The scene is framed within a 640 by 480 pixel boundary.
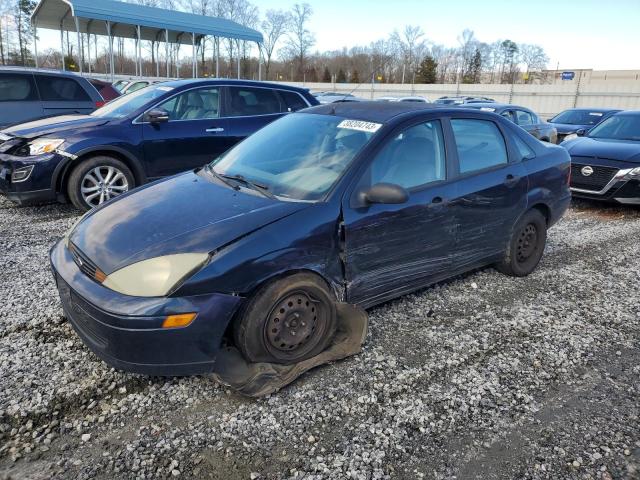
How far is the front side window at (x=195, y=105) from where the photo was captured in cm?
651

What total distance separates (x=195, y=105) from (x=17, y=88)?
3.93 meters

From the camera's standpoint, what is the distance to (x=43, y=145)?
5.75m

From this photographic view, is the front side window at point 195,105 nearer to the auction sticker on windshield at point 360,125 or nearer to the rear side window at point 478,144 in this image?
the auction sticker on windshield at point 360,125

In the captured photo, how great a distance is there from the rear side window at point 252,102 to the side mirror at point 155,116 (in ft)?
3.54

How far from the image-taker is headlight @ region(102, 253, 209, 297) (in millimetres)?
2465

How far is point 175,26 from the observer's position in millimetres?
21578

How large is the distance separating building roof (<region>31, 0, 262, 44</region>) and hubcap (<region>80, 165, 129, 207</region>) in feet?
54.1

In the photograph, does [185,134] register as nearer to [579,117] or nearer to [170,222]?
[170,222]

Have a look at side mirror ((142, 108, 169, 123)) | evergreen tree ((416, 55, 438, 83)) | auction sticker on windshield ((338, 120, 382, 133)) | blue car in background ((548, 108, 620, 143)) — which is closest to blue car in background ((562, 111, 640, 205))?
auction sticker on windshield ((338, 120, 382, 133))

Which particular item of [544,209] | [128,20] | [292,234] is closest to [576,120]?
[544,209]

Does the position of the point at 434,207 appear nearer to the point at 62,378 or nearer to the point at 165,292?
the point at 165,292

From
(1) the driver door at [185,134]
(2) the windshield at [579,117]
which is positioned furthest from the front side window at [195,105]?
(2) the windshield at [579,117]

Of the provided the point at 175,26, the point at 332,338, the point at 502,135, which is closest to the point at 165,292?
the point at 332,338

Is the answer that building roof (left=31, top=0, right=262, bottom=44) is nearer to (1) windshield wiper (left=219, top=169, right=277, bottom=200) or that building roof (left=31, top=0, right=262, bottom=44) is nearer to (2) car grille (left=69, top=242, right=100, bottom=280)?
(1) windshield wiper (left=219, top=169, right=277, bottom=200)
